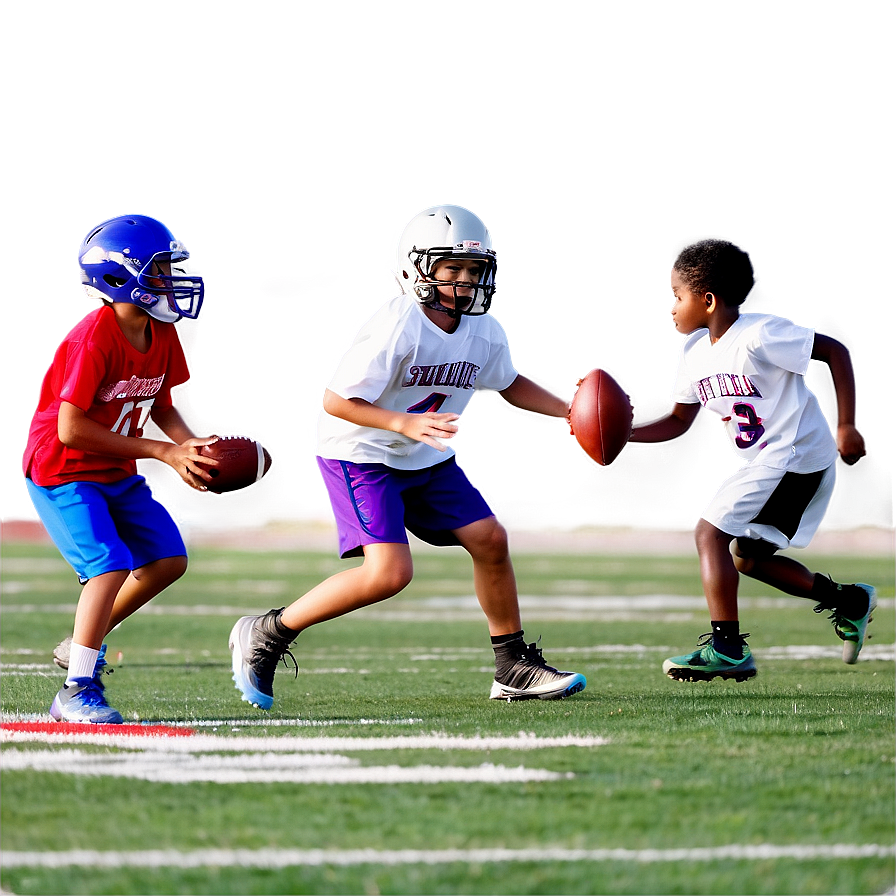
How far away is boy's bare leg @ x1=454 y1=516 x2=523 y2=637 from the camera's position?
425 centimetres

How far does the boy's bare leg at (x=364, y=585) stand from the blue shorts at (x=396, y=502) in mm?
47

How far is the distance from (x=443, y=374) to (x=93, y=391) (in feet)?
3.55

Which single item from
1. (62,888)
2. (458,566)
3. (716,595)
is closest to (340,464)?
(716,595)

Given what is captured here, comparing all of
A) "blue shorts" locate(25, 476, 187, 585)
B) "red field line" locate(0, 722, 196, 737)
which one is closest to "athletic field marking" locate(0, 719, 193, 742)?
"red field line" locate(0, 722, 196, 737)

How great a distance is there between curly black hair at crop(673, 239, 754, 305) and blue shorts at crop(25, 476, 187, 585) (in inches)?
77.9

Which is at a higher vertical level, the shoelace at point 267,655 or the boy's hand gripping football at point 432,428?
the boy's hand gripping football at point 432,428

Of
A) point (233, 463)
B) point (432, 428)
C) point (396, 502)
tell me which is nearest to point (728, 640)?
point (396, 502)

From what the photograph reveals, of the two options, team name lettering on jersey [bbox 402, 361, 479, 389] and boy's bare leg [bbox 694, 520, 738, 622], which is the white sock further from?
boy's bare leg [bbox 694, 520, 738, 622]

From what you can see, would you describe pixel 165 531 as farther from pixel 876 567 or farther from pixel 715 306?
pixel 876 567

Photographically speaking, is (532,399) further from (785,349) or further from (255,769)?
(255,769)

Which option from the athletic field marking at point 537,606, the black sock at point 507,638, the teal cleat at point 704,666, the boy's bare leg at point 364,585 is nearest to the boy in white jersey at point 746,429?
the teal cleat at point 704,666

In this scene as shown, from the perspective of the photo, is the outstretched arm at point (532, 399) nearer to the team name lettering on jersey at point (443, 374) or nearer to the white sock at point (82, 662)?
the team name lettering on jersey at point (443, 374)

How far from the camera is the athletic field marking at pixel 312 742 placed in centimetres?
309

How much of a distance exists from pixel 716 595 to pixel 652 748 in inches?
58.5
